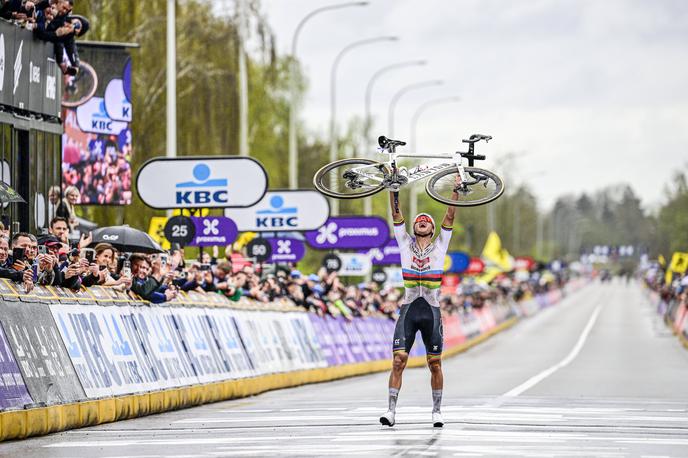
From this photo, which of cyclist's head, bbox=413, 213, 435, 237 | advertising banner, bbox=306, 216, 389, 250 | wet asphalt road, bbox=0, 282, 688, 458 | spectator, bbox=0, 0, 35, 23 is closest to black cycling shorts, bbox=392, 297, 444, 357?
cyclist's head, bbox=413, 213, 435, 237

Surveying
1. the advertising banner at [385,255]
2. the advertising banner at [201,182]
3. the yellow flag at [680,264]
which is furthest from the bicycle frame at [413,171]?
the yellow flag at [680,264]

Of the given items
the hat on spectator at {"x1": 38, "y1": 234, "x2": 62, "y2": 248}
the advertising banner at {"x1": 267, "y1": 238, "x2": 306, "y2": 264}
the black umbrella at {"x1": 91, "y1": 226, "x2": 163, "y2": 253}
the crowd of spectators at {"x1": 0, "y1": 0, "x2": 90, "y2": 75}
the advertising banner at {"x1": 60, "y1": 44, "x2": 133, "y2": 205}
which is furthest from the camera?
the advertising banner at {"x1": 267, "y1": 238, "x2": 306, "y2": 264}

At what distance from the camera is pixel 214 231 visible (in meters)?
26.7

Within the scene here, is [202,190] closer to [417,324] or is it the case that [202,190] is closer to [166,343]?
[166,343]

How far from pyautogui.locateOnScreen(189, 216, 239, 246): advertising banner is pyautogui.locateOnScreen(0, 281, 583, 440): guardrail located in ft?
4.46

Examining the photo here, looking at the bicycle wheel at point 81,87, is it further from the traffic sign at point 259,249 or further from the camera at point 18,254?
the camera at point 18,254

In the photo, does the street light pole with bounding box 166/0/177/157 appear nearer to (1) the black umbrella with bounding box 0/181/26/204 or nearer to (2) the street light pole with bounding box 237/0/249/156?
(2) the street light pole with bounding box 237/0/249/156

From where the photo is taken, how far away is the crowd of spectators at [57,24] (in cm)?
2127

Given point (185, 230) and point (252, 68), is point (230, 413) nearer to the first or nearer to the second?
point (185, 230)

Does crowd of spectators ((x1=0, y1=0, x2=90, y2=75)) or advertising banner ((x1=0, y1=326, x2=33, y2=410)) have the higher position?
crowd of spectators ((x1=0, y1=0, x2=90, y2=75))

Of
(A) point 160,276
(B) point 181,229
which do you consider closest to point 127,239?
(A) point 160,276

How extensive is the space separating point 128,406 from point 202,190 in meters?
8.86

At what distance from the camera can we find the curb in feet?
46.2

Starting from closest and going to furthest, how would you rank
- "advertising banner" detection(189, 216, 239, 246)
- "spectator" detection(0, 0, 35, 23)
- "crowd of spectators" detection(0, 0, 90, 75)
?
"spectator" detection(0, 0, 35, 23) → "crowd of spectators" detection(0, 0, 90, 75) → "advertising banner" detection(189, 216, 239, 246)
